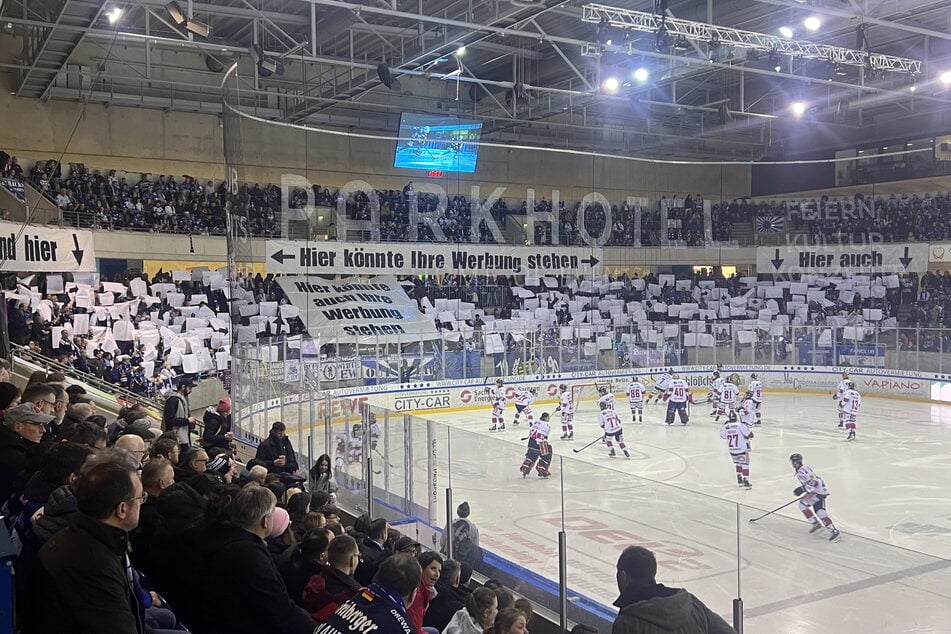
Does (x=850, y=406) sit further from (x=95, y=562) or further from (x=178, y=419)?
(x=95, y=562)

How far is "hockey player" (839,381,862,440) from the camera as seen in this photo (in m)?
17.7

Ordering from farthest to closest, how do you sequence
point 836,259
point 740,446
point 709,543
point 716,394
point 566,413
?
point 836,259 < point 716,394 < point 566,413 < point 740,446 < point 709,543

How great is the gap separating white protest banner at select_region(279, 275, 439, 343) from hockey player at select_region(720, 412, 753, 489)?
26.7 feet

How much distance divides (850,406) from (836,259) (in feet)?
41.2

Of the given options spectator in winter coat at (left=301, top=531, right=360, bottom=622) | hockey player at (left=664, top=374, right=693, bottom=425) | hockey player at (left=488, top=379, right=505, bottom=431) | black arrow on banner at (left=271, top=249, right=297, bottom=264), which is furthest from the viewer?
hockey player at (left=664, top=374, right=693, bottom=425)

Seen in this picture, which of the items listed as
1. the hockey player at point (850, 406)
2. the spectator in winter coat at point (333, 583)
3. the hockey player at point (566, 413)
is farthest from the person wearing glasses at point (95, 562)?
the hockey player at point (850, 406)

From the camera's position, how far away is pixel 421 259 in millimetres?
21531

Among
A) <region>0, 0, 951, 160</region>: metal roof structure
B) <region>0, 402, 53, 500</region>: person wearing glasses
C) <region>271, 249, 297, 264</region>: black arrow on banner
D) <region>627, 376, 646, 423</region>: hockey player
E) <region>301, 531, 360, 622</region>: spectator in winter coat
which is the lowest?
<region>627, 376, 646, 423</region>: hockey player

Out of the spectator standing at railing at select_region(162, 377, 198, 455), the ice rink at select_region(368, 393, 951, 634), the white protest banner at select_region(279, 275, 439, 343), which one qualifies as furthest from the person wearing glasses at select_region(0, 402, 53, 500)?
the white protest banner at select_region(279, 275, 439, 343)

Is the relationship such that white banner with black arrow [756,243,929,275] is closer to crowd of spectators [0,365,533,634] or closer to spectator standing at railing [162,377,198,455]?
spectator standing at railing [162,377,198,455]

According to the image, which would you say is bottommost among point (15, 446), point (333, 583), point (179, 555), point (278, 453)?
point (278, 453)

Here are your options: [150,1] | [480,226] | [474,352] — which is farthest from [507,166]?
[150,1]

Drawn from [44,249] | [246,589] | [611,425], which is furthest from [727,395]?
[246,589]

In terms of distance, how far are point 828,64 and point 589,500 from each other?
1691 cm
